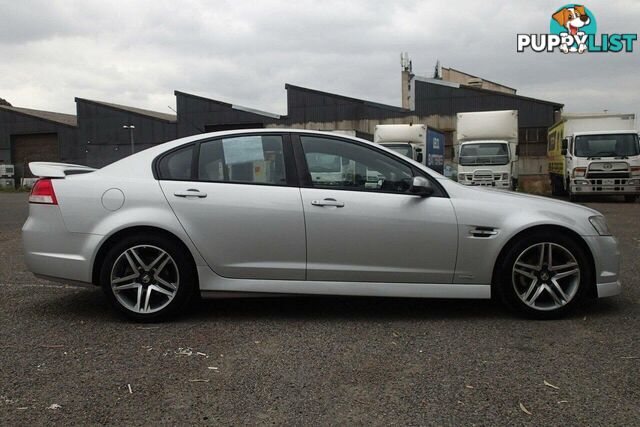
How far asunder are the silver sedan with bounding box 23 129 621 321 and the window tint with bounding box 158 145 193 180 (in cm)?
4

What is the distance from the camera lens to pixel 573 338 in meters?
3.92

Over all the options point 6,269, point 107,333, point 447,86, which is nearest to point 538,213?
point 107,333

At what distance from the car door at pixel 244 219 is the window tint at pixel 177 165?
2 centimetres

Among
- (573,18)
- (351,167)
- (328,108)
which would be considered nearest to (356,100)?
(328,108)

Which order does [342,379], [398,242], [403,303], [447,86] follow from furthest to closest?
[447,86] < [403,303] < [398,242] < [342,379]

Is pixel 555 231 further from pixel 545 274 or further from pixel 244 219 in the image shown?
pixel 244 219

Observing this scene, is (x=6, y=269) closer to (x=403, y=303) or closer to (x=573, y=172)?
(x=403, y=303)

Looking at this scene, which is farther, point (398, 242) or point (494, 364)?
point (398, 242)

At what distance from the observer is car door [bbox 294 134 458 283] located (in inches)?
168

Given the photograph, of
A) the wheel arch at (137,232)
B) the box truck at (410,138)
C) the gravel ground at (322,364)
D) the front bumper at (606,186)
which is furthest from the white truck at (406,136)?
the wheel arch at (137,232)

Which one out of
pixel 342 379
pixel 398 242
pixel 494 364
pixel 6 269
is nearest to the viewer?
pixel 342 379

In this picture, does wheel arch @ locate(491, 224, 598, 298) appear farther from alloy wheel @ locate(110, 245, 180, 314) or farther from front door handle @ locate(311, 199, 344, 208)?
alloy wheel @ locate(110, 245, 180, 314)

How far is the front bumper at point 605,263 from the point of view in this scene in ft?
14.3

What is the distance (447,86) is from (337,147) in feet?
119
